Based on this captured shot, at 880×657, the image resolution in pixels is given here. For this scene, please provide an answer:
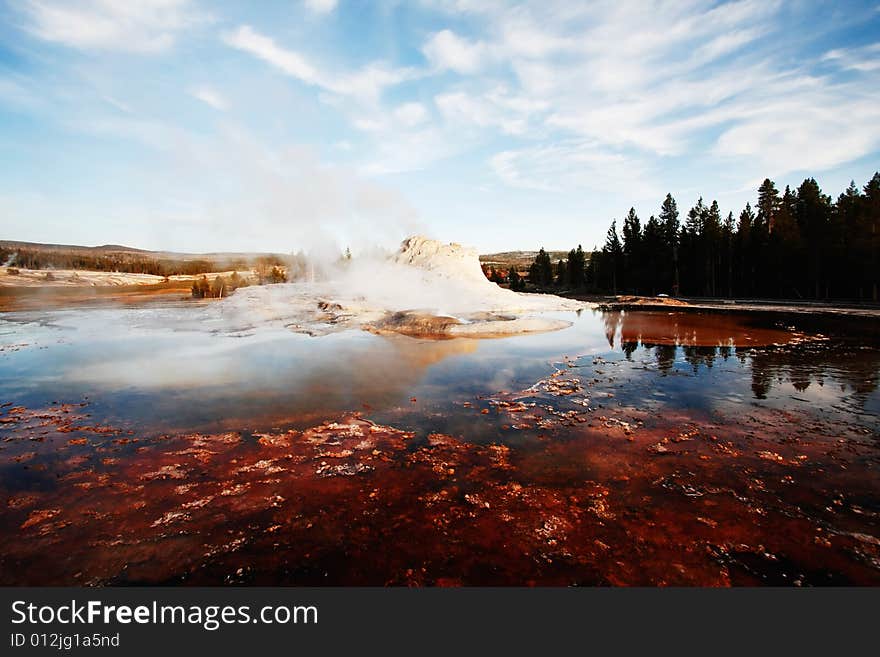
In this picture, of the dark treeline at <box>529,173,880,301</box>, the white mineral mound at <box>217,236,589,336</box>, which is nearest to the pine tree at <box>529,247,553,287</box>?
the dark treeline at <box>529,173,880,301</box>

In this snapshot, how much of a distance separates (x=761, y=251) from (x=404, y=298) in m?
37.5

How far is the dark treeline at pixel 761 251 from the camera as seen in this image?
108 ft

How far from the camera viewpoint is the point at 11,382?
38.6 feet

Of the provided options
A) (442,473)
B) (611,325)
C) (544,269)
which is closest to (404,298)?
(611,325)

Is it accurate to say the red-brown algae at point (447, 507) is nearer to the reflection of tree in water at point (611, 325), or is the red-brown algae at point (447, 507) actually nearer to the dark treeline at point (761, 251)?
the reflection of tree in water at point (611, 325)

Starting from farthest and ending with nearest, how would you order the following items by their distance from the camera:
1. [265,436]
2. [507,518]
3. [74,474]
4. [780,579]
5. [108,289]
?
[108,289]
[265,436]
[74,474]
[507,518]
[780,579]

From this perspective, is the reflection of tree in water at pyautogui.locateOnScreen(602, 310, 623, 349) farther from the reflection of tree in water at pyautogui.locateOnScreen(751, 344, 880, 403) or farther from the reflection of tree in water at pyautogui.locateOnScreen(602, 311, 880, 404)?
the reflection of tree in water at pyautogui.locateOnScreen(751, 344, 880, 403)

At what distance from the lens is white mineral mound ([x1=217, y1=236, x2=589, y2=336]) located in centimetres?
2397

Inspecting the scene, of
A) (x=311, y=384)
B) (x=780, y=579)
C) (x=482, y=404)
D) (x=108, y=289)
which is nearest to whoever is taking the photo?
(x=780, y=579)

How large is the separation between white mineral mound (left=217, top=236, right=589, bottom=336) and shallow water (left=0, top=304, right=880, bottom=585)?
10.5 metres

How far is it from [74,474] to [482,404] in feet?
24.9

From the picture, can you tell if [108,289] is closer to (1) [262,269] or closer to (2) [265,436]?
(1) [262,269]

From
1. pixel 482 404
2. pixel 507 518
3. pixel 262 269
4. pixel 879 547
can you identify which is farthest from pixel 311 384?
pixel 262 269

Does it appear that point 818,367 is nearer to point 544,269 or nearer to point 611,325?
point 611,325
